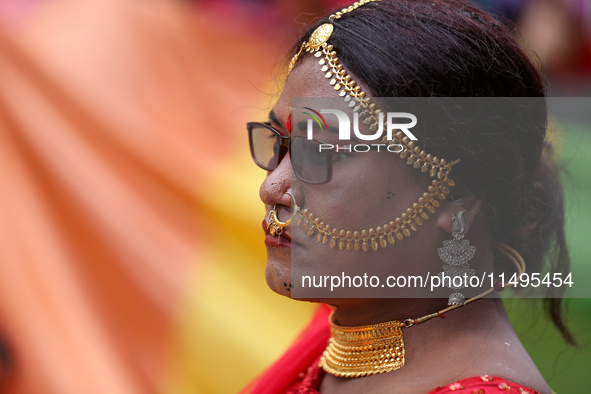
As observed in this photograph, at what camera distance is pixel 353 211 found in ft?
3.93

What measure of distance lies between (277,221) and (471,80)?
1.99 feet

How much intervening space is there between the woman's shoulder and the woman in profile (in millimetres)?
37

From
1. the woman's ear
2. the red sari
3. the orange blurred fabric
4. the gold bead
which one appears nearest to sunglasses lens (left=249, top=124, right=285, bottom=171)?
the gold bead

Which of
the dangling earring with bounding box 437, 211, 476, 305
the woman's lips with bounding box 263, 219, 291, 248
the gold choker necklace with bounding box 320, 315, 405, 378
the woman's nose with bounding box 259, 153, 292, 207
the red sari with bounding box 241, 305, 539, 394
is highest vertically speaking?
the woman's nose with bounding box 259, 153, 292, 207

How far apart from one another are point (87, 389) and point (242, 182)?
1.20 m

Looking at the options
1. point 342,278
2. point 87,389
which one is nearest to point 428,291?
point 342,278

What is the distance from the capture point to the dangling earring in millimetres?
1207

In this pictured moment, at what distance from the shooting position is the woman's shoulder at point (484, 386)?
1.03 metres

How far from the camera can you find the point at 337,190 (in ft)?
3.94

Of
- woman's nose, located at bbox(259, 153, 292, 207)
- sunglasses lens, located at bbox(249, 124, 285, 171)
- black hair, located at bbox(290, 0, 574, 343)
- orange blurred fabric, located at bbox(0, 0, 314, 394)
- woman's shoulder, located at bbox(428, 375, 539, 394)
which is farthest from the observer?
orange blurred fabric, located at bbox(0, 0, 314, 394)

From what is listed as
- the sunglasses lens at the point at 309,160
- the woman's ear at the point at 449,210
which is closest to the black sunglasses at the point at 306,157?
the sunglasses lens at the point at 309,160

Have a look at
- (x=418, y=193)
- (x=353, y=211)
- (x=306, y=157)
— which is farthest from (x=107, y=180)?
(x=418, y=193)

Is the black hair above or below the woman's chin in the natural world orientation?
above

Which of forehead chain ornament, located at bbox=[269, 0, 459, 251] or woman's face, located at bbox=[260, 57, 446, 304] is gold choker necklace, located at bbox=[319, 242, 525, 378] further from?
forehead chain ornament, located at bbox=[269, 0, 459, 251]
